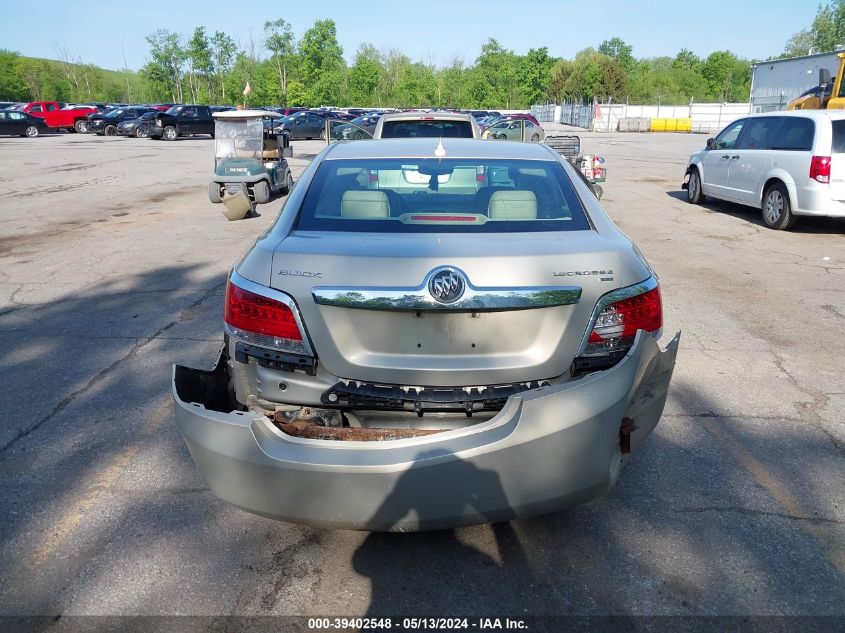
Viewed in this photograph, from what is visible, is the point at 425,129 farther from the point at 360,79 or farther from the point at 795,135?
the point at 360,79

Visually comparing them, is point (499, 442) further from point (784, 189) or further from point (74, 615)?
point (784, 189)

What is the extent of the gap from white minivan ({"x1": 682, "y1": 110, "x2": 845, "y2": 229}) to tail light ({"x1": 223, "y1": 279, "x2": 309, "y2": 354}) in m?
9.95

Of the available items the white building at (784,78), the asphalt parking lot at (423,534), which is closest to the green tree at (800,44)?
the white building at (784,78)

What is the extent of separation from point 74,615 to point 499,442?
68.8 inches

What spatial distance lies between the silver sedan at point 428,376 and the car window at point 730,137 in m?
11.0

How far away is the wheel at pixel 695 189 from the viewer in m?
14.0

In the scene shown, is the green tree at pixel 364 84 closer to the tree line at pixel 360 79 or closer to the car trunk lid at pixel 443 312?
the tree line at pixel 360 79

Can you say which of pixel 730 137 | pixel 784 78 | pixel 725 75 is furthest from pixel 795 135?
pixel 725 75

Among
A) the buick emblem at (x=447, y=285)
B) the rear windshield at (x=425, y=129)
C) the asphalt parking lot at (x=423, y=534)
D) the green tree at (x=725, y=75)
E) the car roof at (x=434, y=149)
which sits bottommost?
the asphalt parking lot at (x=423, y=534)

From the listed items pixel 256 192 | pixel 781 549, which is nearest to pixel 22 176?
pixel 256 192

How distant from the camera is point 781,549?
3020 mm

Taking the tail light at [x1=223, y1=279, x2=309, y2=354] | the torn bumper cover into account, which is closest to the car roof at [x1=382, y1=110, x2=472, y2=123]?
the tail light at [x1=223, y1=279, x2=309, y2=354]

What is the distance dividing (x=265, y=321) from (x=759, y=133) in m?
11.4

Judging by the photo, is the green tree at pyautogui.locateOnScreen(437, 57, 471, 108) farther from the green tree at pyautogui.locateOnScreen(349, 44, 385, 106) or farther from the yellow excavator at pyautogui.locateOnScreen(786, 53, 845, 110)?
the yellow excavator at pyautogui.locateOnScreen(786, 53, 845, 110)
